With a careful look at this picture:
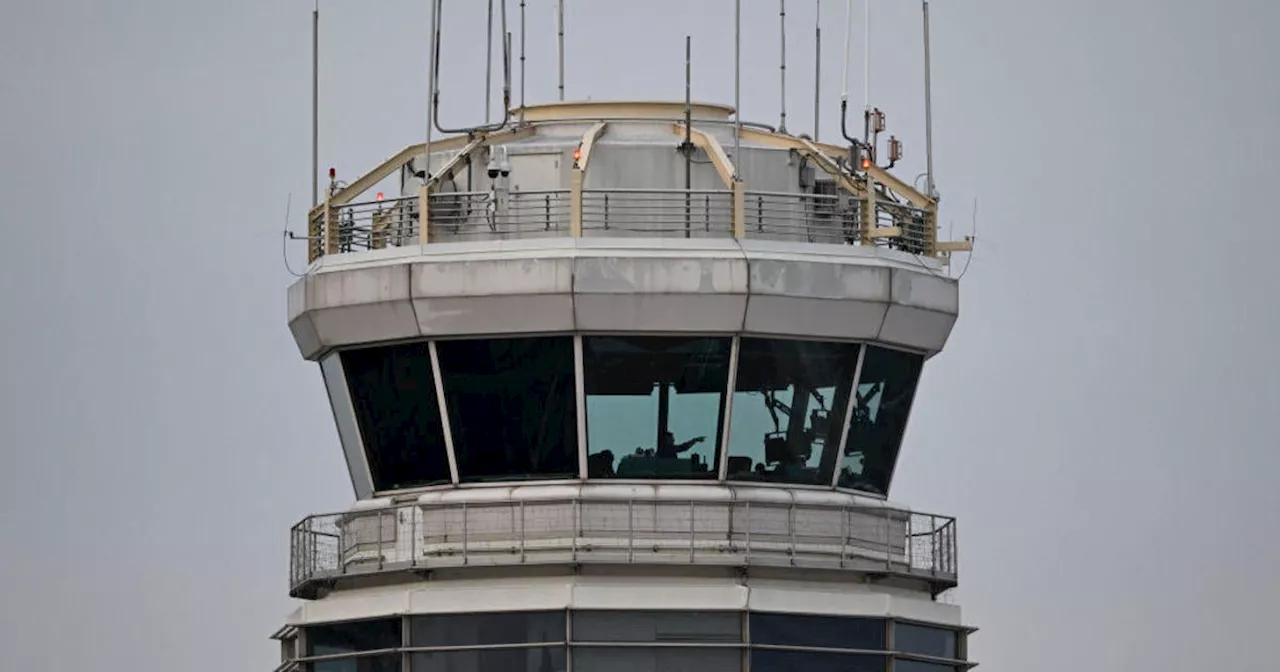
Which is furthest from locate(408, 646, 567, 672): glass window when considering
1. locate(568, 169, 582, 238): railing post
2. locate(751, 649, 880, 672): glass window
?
locate(568, 169, 582, 238): railing post

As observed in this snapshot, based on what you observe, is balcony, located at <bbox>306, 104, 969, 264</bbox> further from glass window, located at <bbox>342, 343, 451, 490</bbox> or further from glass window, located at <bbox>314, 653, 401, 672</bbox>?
glass window, located at <bbox>314, 653, 401, 672</bbox>

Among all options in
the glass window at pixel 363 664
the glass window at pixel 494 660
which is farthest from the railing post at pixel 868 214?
the glass window at pixel 363 664

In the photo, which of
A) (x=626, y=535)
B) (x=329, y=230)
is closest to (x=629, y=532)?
(x=626, y=535)

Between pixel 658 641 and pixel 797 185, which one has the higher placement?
pixel 797 185

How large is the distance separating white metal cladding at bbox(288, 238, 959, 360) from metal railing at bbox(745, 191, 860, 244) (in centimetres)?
83

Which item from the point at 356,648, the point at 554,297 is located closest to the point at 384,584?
the point at 356,648

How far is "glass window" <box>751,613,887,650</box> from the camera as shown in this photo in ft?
258

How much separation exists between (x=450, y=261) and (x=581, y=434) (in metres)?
3.72

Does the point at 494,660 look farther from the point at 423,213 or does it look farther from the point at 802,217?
the point at 802,217

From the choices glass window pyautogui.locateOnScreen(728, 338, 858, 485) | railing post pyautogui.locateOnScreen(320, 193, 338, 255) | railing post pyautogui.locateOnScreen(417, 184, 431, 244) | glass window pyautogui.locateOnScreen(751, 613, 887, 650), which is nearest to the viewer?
glass window pyautogui.locateOnScreen(751, 613, 887, 650)

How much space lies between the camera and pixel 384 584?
3147 inches

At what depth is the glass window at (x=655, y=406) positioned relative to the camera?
259 feet

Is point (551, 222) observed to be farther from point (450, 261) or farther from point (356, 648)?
point (356, 648)

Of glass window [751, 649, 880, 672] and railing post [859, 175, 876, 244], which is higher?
railing post [859, 175, 876, 244]
